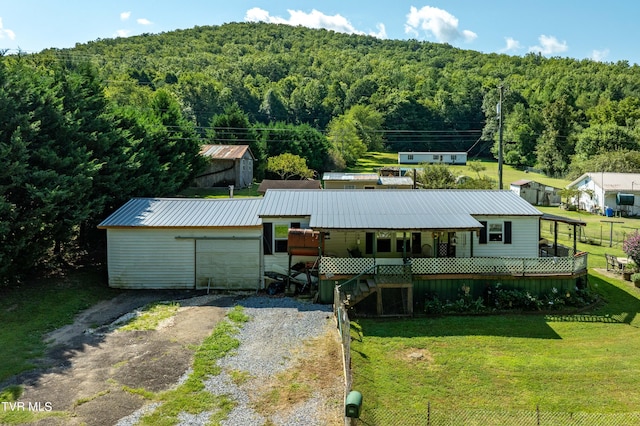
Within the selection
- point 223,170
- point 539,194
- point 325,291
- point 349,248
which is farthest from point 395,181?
point 325,291

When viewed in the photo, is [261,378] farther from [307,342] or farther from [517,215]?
[517,215]

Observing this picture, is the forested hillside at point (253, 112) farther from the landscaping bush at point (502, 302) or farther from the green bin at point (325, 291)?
the landscaping bush at point (502, 302)

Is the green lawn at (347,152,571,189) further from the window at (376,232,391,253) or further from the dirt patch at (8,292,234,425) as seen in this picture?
the dirt patch at (8,292,234,425)

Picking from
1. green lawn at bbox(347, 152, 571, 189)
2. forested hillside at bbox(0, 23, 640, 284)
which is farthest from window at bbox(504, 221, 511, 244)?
green lawn at bbox(347, 152, 571, 189)

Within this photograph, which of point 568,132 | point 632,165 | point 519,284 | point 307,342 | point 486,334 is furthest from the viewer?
point 568,132

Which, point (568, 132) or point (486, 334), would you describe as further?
point (568, 132)

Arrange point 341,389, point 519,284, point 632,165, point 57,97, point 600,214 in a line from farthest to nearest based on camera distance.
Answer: point 632,165
point 600,214
point 57,97
point 519,284
point 341,389

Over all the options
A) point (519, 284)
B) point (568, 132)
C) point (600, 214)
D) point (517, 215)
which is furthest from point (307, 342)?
point (568, 132)

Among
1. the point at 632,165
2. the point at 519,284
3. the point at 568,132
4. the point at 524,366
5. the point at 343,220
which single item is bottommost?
the point at 524,366
